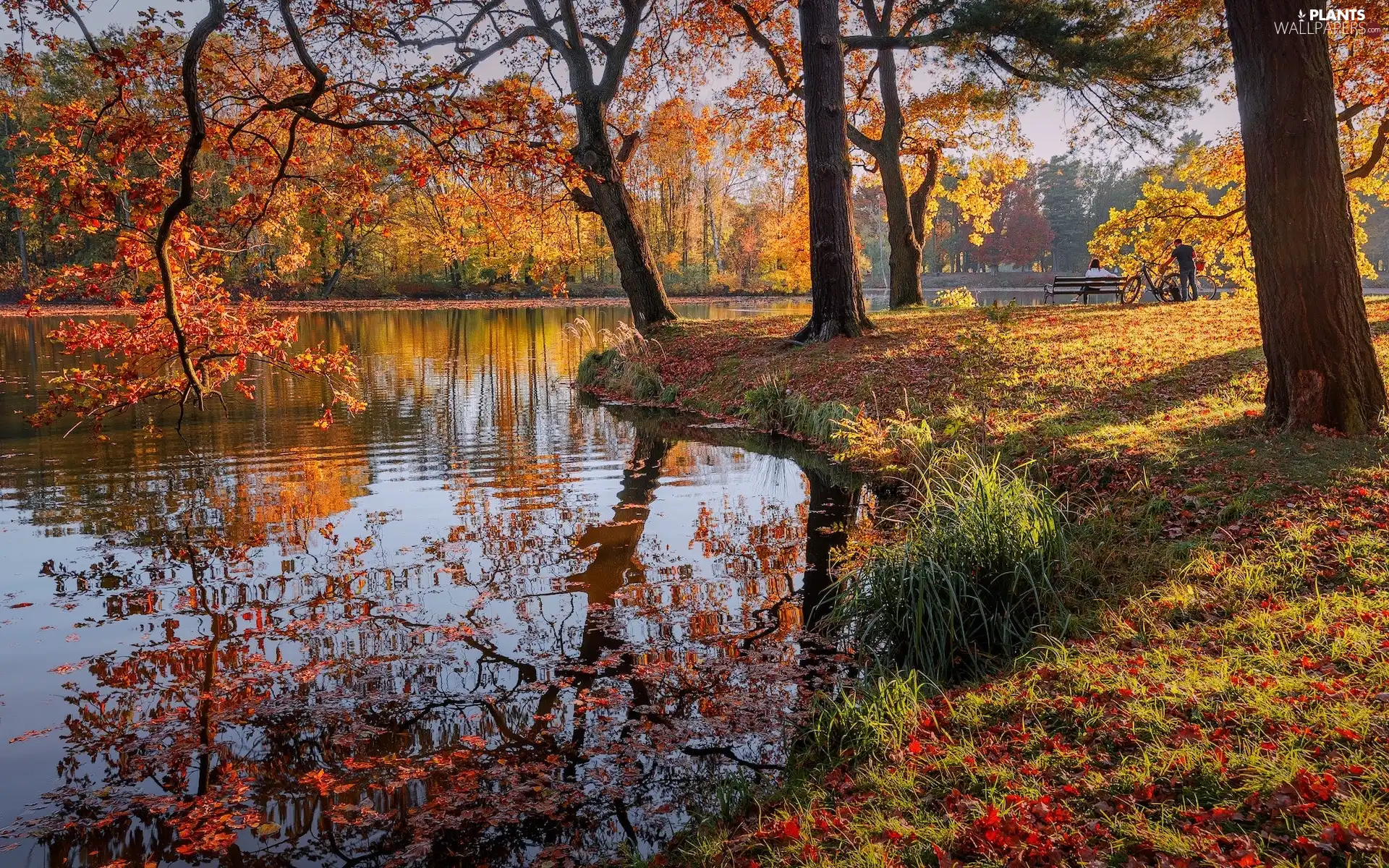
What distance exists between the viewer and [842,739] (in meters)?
4.22

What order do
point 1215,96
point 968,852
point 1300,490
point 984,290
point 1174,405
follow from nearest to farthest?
point 968,852, point 1300,490, point 1174,405, point 1215,96, point 984,290

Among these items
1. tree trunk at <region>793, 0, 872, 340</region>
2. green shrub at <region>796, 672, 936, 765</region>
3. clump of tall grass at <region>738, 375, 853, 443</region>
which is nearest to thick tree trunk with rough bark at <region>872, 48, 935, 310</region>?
tree trunk at <region>793, 0, 872, 340</region>

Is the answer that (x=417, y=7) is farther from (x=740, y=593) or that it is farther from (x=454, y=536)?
(x=740, y=593)

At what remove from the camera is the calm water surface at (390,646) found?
3834mm

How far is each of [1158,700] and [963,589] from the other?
156cm

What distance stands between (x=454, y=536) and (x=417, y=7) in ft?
14.5

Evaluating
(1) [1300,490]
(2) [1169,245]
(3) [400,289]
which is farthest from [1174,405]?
(3) [400,289]

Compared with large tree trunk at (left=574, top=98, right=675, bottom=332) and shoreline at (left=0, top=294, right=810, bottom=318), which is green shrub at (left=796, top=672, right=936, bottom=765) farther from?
shoreline at (left=0, top=294, right=810, bottom=318)

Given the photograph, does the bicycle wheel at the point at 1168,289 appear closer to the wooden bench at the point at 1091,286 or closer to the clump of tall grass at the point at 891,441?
the wooden bench at the point at 1091,286

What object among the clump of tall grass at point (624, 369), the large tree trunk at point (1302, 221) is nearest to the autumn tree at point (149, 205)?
the clump of tall grass at point (624, 369)

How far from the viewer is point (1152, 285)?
19047 mm

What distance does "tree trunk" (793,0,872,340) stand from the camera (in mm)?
13438

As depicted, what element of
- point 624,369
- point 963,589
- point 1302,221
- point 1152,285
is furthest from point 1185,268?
point 963,589

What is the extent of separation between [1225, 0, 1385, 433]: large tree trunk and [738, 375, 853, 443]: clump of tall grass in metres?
4.75
